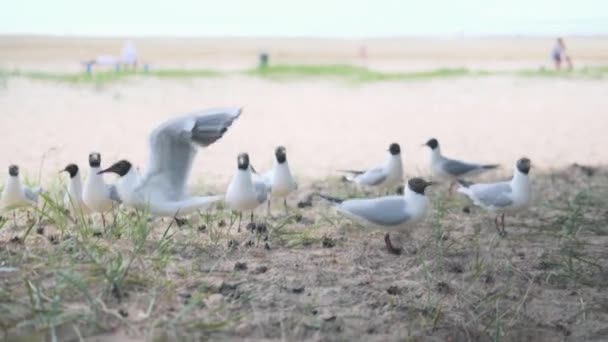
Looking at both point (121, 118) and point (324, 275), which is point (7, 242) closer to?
point (324, 275)

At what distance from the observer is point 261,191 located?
15.9ft

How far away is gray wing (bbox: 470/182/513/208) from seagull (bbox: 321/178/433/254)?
0.78 metres

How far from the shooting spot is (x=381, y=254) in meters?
4.25

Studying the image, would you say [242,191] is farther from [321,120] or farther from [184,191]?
[321,120]

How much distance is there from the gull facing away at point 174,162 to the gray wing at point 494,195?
1723mm

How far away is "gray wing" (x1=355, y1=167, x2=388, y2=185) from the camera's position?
5957 millimetres

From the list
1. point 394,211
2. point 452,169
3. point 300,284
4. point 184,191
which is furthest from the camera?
point 452,169

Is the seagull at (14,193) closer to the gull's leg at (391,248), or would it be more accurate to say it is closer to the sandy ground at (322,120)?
the gull's leg at (391,248)

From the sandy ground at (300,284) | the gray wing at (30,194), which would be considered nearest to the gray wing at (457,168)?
the sandy ground at (300,284)

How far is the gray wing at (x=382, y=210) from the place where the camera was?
4227 millimetres

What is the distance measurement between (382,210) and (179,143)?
107cm

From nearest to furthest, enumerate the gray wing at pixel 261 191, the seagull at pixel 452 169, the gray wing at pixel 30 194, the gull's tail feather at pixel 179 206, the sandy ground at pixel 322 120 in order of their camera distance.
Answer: the gull's tail feather at pixel 179 206
the gray wing at pixel 261 191
the gray wing at pixel 30 194
the seagull at pixel 452 169
the sandy ground at pixel 322 120

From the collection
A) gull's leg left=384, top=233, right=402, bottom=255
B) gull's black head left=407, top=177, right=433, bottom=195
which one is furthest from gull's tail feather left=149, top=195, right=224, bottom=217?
gull's black head left=407, top=177, right=433, bottom=195

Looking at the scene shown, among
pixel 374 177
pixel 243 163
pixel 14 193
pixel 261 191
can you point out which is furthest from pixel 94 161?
pixel 374 177
